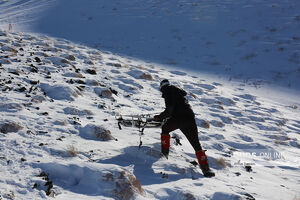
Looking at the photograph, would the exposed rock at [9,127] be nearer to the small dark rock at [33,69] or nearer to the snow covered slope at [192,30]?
the small dark rock at [33,69]

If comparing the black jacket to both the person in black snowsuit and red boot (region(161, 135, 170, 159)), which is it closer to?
the person in black snowsuit

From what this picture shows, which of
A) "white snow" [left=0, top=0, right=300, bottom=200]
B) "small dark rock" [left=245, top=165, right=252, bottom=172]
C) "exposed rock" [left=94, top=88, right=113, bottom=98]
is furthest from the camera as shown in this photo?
"exposed rock" [left=94, top=88, right=113, bottom=98]

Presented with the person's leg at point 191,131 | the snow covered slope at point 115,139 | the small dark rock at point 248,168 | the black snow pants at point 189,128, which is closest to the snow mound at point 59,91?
→ the snow covered slope at point 115,139

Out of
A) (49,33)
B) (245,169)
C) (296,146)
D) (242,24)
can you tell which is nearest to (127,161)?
(245,169)

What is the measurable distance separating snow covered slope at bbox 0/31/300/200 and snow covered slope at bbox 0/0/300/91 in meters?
3.95

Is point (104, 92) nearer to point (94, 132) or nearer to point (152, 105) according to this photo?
point (152, 105)

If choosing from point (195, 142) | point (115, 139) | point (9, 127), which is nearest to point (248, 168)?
point (195, 142)

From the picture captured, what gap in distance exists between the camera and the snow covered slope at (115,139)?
3.75 meters

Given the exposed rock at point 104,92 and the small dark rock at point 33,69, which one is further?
the small dark rock at point 33,69

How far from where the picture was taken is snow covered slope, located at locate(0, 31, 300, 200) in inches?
148

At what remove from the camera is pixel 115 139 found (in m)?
5.75

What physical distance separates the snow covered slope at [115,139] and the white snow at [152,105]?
3 cm

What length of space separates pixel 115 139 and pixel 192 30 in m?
15.2

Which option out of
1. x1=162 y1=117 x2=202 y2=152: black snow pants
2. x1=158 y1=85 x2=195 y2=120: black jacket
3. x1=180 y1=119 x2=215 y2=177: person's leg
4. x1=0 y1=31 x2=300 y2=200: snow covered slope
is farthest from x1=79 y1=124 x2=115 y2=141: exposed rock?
x1=180 y1=119 x2=215 y2=177: person's leg
